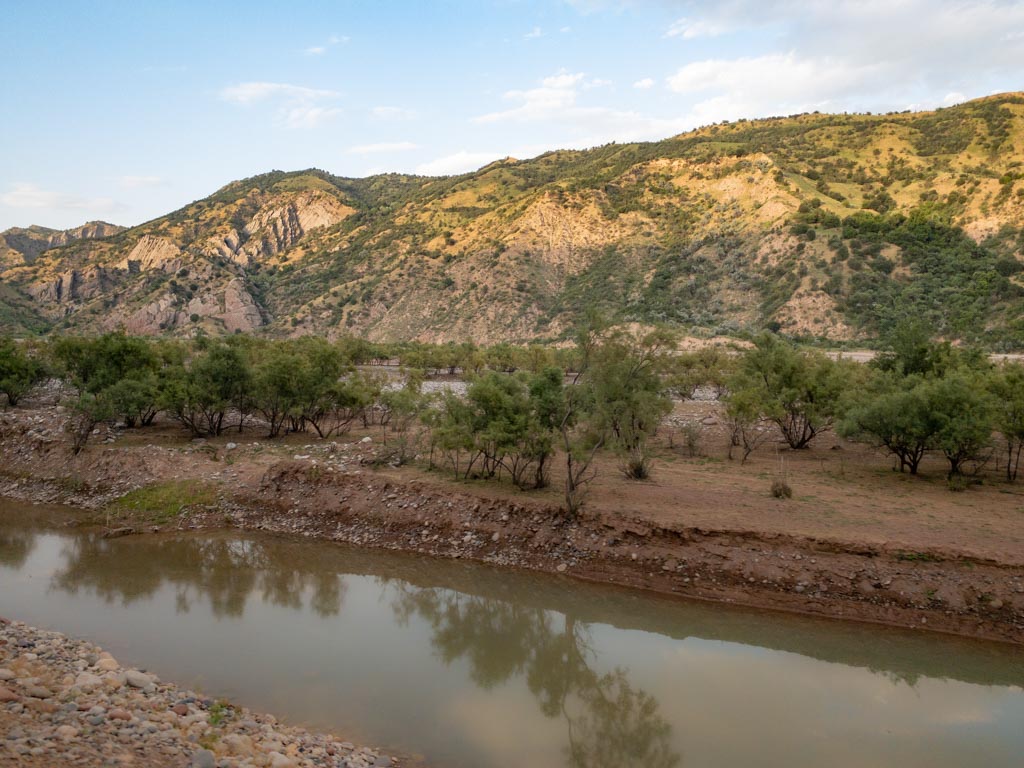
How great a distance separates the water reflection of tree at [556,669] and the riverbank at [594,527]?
7.96 feet

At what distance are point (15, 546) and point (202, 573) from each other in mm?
6931

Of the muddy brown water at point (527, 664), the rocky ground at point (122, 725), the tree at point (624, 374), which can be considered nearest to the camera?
the rocky ground at point (122, 725)

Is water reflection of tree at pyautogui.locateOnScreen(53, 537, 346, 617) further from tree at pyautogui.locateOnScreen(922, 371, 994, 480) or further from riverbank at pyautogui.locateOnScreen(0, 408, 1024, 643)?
tree at pyautogui.locateOnScreen(922, 371, 994, 480)

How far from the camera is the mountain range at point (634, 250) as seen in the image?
74.9 metres

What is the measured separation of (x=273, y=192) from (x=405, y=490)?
161013 millimetres

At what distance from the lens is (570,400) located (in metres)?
17.9

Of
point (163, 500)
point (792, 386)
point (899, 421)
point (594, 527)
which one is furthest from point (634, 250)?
point (163, 500)

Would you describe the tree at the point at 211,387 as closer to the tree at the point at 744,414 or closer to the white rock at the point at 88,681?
the white rock at the point at 88,681

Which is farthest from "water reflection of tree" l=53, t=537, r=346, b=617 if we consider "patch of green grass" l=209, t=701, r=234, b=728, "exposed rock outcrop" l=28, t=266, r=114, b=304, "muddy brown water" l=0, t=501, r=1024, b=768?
"exposed rock outcrop" l=28, t=266, r=114, b=304

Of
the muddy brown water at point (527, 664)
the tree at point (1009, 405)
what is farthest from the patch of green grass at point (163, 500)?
the tree at point (1009, 405)

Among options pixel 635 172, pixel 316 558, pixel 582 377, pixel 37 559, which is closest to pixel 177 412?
pixel 37 559

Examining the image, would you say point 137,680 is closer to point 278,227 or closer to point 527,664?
point 527,664

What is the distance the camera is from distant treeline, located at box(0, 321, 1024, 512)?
59.0ft

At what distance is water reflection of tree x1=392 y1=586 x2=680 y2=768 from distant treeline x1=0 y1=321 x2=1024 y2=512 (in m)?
4.30
